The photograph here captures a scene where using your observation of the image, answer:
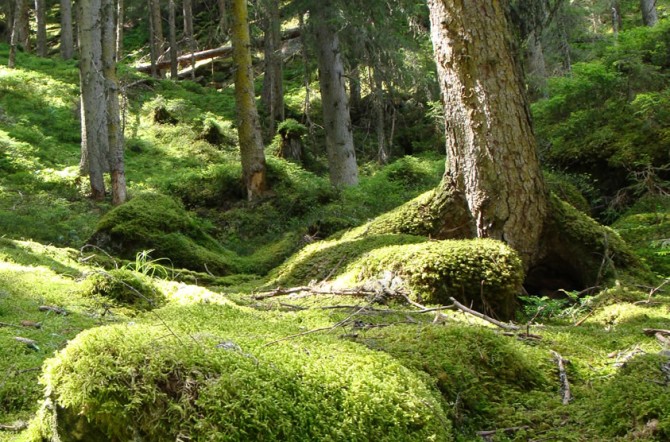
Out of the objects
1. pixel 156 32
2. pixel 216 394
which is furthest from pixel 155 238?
pixel 156 32

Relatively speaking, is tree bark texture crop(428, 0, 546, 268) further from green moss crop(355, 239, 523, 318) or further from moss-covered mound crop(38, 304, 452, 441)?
moss-covered mound crop(38, 304, 452, 441)

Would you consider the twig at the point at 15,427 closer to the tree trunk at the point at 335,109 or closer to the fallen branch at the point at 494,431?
the fallen branch at the point at 494,431

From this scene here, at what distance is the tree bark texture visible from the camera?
5578 mm

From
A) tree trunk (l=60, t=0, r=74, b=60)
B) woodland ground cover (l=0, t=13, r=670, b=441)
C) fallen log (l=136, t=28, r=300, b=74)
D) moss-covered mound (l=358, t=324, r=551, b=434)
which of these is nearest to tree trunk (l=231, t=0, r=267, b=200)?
woodland ground cover (l=0, t=13, r=670, b=441)

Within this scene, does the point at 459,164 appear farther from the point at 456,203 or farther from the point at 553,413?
the point at 553,413

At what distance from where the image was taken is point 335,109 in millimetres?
14281

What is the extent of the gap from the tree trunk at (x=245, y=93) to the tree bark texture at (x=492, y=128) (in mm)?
7099

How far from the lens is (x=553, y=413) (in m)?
2.68

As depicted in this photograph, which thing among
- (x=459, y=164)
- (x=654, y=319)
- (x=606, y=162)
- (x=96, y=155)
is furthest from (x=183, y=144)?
(x=654, y=319)

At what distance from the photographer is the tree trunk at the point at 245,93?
12.2m

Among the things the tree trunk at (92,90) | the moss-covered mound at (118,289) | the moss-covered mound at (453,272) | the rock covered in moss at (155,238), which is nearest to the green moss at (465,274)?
the moss-covered mound at (453,272)

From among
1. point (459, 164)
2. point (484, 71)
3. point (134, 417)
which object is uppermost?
point (484, 71)

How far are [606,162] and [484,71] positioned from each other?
4.61 metres

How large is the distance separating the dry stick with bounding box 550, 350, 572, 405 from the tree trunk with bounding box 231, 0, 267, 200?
9770 mm
